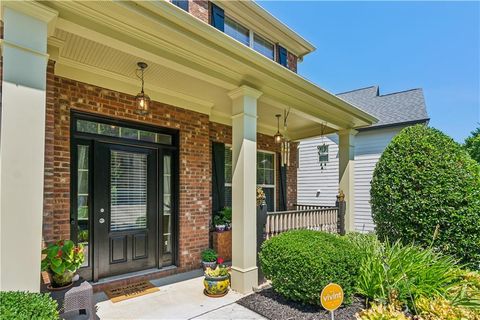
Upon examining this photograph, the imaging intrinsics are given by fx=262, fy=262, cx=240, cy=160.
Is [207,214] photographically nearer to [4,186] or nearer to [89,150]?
[89,150]

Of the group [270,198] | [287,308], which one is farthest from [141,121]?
[270,198]

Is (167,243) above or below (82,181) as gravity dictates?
below

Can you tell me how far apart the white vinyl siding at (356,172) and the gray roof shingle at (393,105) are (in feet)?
1.75

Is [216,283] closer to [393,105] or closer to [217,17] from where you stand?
[217,17]

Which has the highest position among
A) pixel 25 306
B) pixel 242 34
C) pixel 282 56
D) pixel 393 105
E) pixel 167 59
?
pixel 242 34

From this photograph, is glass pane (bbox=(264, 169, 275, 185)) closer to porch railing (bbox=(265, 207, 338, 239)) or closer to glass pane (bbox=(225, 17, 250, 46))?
porch railing (bbox=(265, 207, 338, 239))

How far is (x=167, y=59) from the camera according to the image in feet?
10.6

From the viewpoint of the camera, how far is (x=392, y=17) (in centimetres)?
606

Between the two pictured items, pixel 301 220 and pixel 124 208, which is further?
pixel 301 220

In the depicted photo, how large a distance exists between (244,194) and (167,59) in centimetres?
212

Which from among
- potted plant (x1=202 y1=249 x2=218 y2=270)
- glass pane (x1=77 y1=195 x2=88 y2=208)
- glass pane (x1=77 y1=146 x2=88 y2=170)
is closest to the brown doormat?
potted plant (x1=202 y1=249 x2=218 y2=270)

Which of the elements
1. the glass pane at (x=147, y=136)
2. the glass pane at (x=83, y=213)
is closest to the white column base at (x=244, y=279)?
the glass pane at (x=83, y=213)

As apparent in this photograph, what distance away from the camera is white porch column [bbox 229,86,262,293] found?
393 cm

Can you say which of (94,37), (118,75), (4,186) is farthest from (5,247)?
(118,75)
